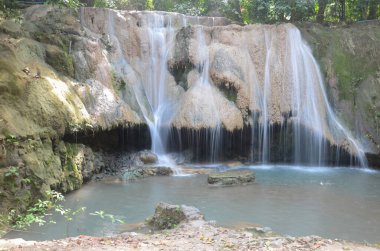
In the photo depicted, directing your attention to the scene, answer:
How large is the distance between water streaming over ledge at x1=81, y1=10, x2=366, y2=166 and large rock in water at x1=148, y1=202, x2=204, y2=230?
7131mm

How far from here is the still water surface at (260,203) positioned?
8.02 meters

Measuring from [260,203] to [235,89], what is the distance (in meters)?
7.00

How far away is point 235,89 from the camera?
53.0 feet

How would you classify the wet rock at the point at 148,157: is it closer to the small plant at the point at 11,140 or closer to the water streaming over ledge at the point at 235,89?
the water streaming over ledge at the point at 235,89

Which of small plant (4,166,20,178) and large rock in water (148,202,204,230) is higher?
small plant (4,166,20,178)

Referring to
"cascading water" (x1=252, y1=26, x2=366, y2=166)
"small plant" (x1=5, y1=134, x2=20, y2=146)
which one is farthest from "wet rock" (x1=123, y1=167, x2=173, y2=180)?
"small plant" (x1=5, y1=134, x2=20, y2=146)

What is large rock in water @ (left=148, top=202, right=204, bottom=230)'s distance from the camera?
24.5 ft

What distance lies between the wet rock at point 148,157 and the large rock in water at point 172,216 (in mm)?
6474

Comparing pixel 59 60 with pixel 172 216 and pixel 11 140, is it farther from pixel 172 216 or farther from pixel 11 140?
pixel 172 216

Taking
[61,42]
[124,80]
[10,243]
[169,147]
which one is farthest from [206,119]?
[10,243]

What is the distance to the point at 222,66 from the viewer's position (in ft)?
53.7

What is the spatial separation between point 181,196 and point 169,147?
4.87 meters

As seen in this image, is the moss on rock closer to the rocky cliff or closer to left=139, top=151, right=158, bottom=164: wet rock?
the rocky cliff

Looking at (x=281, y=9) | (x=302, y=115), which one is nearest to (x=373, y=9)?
(x=281, y=9)
